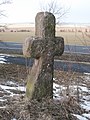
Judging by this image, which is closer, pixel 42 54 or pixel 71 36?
pixel 42 54

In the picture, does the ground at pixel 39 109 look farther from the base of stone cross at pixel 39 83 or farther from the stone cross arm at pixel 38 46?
the stone cross arm at pixel 38 46

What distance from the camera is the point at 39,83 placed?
6812mm

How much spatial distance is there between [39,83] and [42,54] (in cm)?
58

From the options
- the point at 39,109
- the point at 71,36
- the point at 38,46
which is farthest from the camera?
the point at 71,36

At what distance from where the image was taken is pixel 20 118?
5828mm

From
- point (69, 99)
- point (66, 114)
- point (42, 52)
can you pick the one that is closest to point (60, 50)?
point (42, 52)

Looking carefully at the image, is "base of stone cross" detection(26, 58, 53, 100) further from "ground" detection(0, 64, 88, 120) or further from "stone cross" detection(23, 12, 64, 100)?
"ground" detection(0, 64, 88, 120)

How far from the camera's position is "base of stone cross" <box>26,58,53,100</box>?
680 cm

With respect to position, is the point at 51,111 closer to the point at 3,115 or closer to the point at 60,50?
the point at 3,115

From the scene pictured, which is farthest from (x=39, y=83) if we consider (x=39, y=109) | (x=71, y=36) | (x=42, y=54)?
(x=71, y=36)

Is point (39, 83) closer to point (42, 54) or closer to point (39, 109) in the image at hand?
point (42, 54)

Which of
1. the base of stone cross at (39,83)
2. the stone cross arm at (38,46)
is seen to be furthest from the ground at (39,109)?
the stone cross arm at (38,46)

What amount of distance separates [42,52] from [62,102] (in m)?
1.06

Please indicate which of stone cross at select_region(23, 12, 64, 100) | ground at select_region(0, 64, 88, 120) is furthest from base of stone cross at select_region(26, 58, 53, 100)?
ground at select_region(0, 64, 88, 120)
